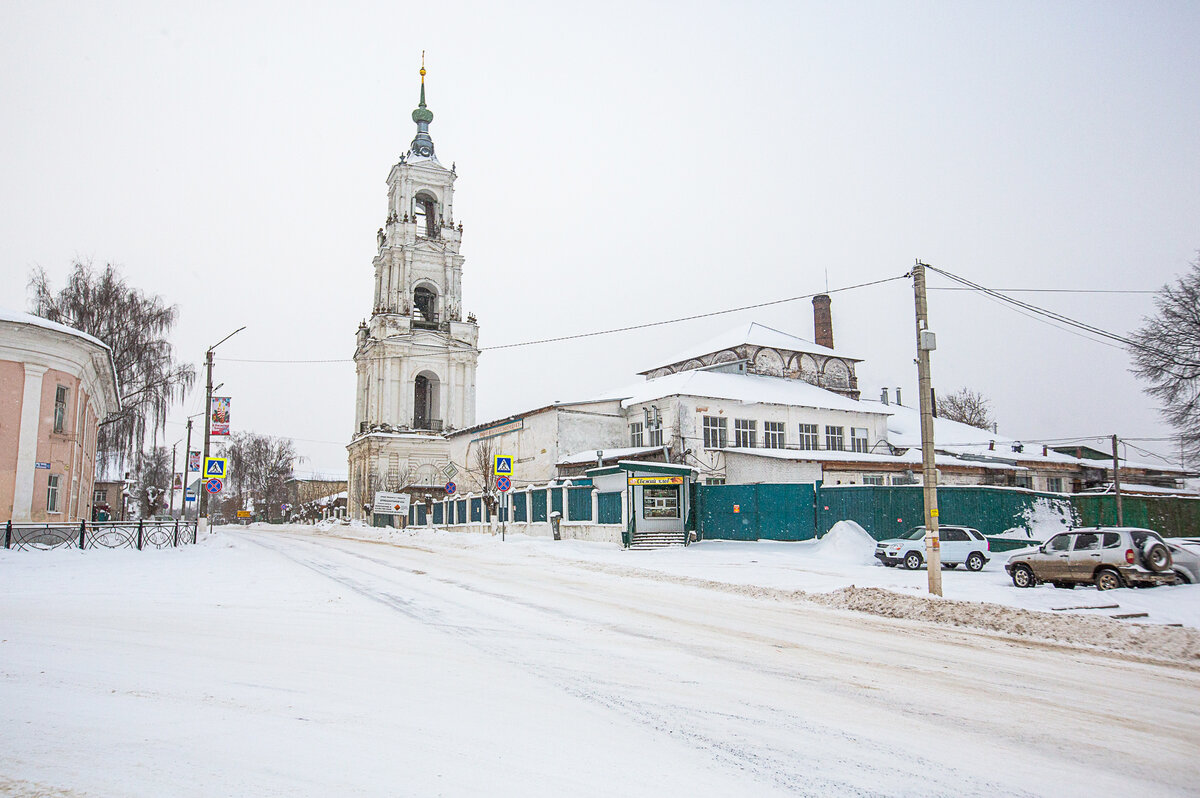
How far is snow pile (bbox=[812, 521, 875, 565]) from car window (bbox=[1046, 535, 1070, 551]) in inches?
268

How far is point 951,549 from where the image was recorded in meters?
21.5

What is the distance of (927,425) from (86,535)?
82.1ft

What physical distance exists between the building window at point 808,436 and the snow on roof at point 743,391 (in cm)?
133

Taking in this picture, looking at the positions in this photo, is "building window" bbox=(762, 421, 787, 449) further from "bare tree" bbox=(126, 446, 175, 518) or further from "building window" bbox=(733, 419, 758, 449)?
"bare tree" bbox=(126, 446, 175, 518)

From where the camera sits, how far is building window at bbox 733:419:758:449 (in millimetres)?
41906

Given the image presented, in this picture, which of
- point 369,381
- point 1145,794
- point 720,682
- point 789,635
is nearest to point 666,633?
point 789,635

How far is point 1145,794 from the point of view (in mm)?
4879

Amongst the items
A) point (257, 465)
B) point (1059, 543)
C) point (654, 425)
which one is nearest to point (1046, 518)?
point (1059, 543)

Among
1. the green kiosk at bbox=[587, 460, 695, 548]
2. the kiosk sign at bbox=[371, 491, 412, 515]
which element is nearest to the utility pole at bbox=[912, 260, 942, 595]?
the green kiosk at bbox=[587, 460, 695, 548]

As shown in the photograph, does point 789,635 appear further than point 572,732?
Yes

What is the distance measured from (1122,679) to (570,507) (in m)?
25.5

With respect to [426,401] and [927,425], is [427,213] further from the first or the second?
[927,425]

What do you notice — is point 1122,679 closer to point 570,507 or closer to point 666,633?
point 666,633

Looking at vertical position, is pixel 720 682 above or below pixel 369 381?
below
